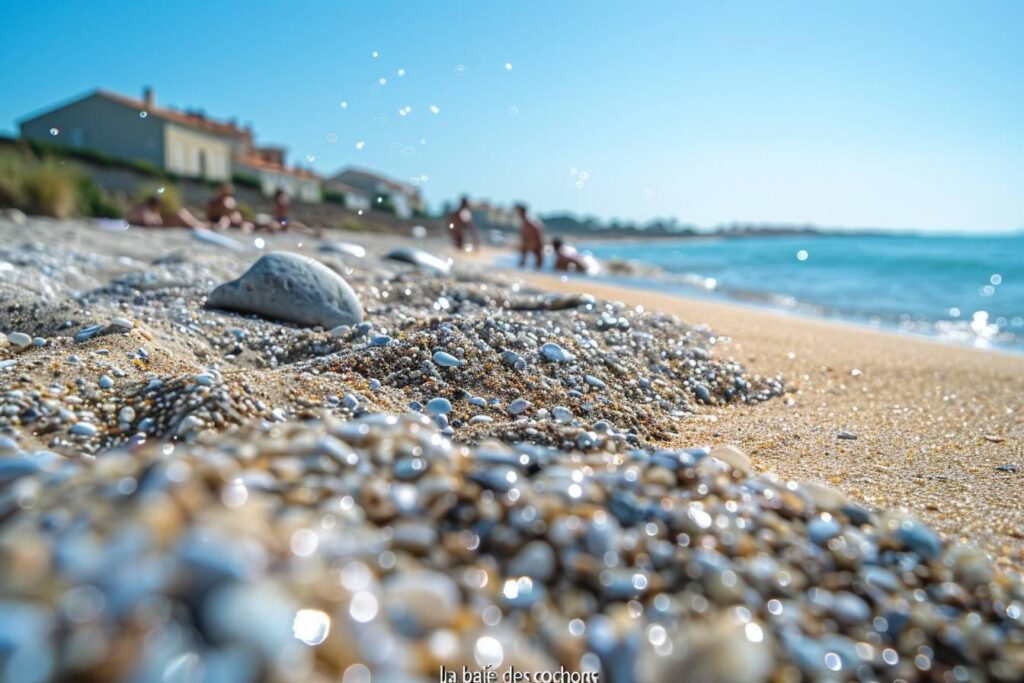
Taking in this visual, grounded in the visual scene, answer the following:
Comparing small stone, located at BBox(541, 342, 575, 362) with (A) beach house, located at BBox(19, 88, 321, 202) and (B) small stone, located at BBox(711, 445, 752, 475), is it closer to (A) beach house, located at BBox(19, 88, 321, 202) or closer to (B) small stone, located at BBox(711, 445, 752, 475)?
(B) small stone, located at BBox(711, 445, 752, 475)

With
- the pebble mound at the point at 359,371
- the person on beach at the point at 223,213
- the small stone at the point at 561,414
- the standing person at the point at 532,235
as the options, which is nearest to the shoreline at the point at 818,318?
the standing person at the point at 532,235

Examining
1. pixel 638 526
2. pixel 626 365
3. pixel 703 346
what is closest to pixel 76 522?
pixel 638 526

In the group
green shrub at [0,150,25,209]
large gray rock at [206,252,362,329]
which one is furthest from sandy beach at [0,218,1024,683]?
green shrub at [0,150,25,209]

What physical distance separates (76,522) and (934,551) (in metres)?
1.58

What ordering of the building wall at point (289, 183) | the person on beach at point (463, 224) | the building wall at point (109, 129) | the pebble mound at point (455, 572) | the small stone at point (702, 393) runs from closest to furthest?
the pebble mound at point (455, 572), the small stone at point (702, 393), the person on beach at point (463, 224), the building wall at point (109, 129), the building wall at point (289, 183)

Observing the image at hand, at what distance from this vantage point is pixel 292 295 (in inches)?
153

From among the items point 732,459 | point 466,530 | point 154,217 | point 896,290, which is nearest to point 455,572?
point 466,530

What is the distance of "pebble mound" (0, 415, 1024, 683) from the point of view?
2.81ft

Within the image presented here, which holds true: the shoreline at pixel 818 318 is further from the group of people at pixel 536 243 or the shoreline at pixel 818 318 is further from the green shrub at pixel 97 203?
the green shrub at pixel 97 203

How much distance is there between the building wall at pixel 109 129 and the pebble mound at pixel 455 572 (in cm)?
3253

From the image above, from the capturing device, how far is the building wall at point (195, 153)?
29469 mm

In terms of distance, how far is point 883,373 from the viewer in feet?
13.4

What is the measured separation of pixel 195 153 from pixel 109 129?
3538 millimetres

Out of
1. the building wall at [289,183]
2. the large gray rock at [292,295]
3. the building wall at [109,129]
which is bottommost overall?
the large gray rock at [292,295]
